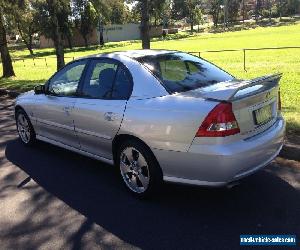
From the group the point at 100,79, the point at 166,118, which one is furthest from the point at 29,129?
the point at 166,118

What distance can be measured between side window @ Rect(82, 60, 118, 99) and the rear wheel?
1.92 metres

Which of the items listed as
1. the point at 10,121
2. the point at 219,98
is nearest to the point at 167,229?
the point at 219,98

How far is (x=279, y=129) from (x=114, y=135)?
187cm

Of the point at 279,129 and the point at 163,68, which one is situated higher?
the point at 163,68

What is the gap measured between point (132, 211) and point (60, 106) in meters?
2.17

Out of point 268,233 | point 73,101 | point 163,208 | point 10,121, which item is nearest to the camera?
point 268,233

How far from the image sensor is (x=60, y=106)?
6391mm

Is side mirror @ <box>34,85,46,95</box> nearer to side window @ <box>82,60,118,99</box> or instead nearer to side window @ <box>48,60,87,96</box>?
side window @ <box>48,60,87,96</box>

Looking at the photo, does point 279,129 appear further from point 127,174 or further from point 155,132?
point 127,174

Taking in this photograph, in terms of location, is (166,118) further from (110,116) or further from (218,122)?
(110,116)

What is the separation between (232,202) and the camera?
4.95 m

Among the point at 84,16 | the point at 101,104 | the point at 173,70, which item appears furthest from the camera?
the point at 84,16

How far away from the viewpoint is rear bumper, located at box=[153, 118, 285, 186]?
4367 millimetres

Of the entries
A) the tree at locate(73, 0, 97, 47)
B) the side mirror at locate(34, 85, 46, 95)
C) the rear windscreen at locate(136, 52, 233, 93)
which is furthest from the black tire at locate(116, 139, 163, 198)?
the tree at locate(73, 0, 97, 47)
